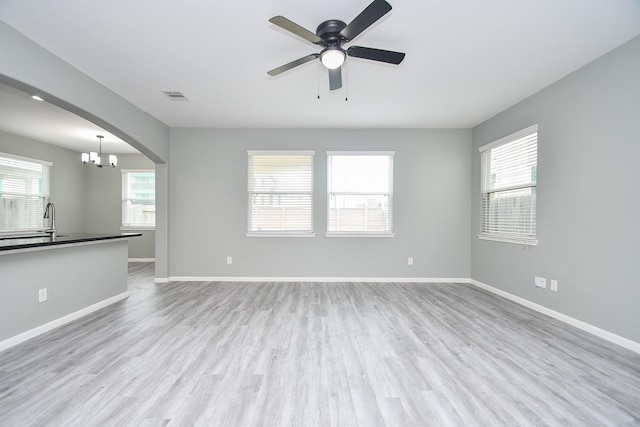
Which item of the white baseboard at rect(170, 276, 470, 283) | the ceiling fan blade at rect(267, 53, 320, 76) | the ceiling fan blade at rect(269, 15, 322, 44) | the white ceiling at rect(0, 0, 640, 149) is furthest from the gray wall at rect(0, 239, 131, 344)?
the ceiling fan blade at rect(269, 15, 322, 44)

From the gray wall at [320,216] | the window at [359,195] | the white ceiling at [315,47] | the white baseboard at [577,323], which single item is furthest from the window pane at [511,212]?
the window at [359,195]

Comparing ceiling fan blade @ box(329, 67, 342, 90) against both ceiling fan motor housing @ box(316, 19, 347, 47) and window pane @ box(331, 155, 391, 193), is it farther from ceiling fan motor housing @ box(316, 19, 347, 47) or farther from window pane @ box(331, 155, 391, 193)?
window pane @ box(331, 155, 391, 193)

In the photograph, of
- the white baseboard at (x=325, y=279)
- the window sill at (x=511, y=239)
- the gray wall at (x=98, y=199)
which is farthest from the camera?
the gray wall at (x=98, y=199)

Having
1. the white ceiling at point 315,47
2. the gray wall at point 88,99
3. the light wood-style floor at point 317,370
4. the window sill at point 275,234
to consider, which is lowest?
the light wood-style floor at point 317,370

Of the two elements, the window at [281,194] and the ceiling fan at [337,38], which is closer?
the ceiling fan at [337,38]

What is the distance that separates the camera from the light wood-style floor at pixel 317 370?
1.65m

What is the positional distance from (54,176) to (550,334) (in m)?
9.39

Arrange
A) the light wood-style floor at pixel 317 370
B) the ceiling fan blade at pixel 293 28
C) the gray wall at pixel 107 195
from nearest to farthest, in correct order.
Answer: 1. the light wood-style floor at pixel 317 370
2. the ceiling fan blade at pixel 293 28
3. the gray wall at pixel 107 195

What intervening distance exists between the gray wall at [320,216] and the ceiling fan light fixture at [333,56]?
8.98 feet

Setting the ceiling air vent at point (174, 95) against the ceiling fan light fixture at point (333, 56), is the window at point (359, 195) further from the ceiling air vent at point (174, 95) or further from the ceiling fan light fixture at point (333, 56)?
the ceiling fan light fixture at point (333, 56)

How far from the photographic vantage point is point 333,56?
220 centimetres

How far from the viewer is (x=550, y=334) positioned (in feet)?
9.14

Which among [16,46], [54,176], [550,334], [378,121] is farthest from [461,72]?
[54,176]

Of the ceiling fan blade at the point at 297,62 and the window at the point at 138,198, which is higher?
the ceiling fan blade at the point at 297,62
